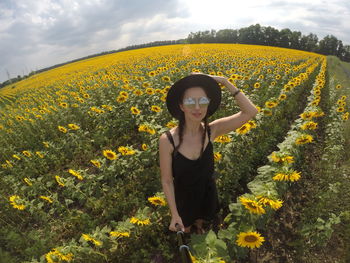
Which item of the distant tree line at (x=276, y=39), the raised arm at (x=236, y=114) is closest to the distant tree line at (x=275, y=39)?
the distant tree line at (x=276, y=39)

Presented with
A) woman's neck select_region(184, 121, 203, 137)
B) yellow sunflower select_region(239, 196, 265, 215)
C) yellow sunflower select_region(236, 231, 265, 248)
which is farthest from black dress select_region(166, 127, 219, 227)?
yellow sunflower select_region(236, 231, 265, 248)

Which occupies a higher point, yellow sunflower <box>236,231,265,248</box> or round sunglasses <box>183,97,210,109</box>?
round sunglasses <box>183,97,210,109</box>

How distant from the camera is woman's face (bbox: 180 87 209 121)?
1.86m

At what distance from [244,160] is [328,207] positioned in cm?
136

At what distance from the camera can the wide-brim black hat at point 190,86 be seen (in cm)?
189

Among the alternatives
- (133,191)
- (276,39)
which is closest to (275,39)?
(276,39)

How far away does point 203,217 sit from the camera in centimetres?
278

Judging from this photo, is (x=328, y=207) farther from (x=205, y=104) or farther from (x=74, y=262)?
(x=74, y=262)

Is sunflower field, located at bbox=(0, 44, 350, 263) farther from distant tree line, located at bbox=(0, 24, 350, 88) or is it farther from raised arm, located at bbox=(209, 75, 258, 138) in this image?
distant tree line, located at bbox=(0, 24, 350, 88)

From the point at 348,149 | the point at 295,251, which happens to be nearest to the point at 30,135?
the point at 295,251

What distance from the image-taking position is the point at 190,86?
1906 mm

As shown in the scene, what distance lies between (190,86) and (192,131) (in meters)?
0.46

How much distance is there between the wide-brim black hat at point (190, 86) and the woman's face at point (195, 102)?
47mm

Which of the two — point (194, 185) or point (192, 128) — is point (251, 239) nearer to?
point (194, 185)
